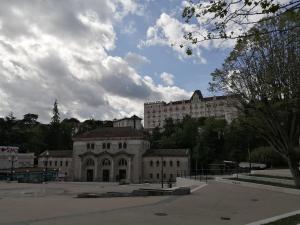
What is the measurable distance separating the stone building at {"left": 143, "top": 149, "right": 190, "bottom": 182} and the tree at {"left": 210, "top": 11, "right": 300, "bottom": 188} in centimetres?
4971

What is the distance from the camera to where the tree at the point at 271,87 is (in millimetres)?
26361

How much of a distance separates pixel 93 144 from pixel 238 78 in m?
63.8

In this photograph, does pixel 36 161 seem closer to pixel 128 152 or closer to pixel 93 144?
pixel 93 144

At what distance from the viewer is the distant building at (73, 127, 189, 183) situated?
84250 millimetres

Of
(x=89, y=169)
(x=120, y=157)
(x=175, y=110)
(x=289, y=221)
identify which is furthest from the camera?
(x=175, y=110)

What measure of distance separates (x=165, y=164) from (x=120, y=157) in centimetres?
1017

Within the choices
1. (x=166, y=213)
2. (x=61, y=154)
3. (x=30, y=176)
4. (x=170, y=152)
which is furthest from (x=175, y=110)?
(x=166, y=213)

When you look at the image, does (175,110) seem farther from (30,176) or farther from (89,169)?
(30,176)

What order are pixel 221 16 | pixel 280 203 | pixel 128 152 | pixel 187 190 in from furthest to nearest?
pixel 128 152 < pixel 187 190 < pixel 280 203 < pixel 221 16

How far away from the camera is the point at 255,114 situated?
31125 millimetres

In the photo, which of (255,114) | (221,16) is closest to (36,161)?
(255,114)

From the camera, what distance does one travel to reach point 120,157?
86.8 metres

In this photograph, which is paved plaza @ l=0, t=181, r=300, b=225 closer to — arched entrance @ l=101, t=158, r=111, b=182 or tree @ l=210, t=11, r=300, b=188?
tree @ l=210, t=11, r=300, b=188

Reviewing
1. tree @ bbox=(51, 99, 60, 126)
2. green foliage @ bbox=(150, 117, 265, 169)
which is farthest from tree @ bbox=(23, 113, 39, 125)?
green foliage @ bbox=(150, 117, 265, 169)
